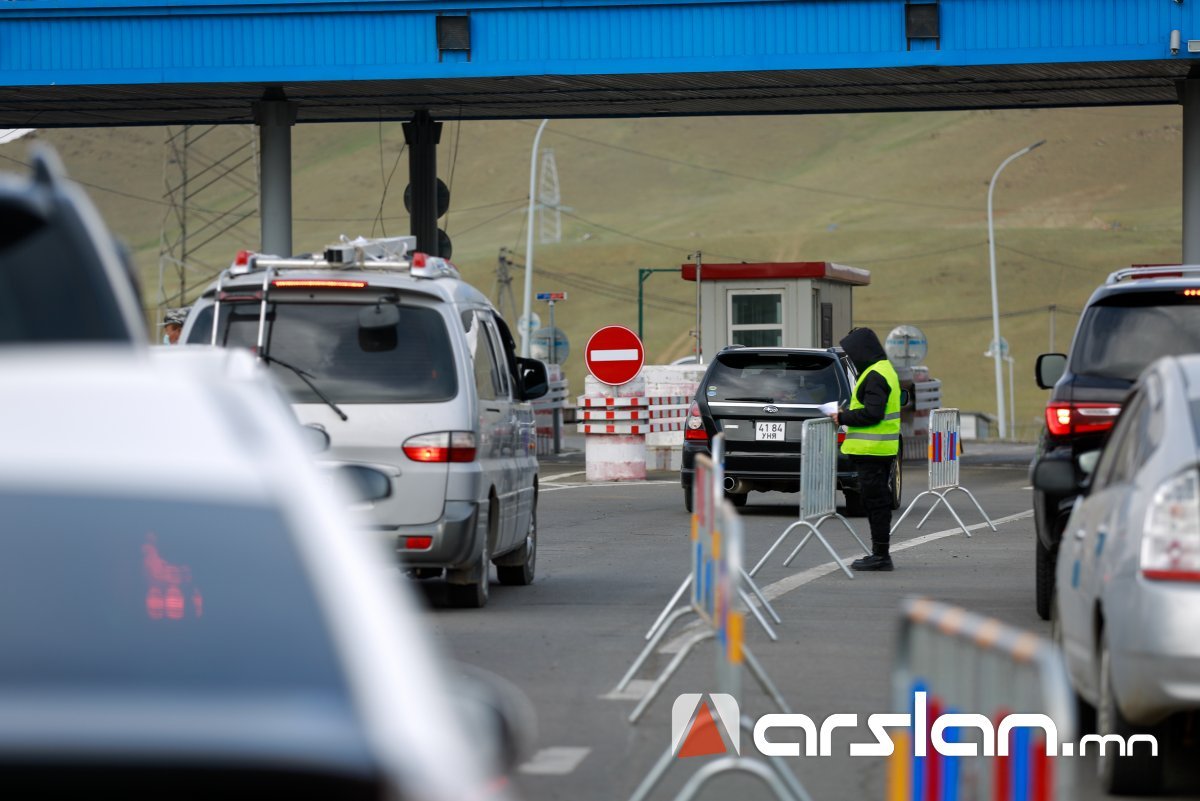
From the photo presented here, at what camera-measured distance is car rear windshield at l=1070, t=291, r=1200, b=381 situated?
1174 centimetres

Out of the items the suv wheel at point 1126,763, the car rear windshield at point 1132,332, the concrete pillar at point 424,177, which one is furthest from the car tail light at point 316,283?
the concrete pillar at point 424,177

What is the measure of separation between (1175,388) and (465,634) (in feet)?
17.0

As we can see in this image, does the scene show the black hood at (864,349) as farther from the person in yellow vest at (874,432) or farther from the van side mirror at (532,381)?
the van side mirror at (532,381)

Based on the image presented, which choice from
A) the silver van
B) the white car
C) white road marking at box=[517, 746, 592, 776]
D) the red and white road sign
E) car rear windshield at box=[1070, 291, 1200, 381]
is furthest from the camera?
the red and white road sign

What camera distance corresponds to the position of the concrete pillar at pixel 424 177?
34875 millimetres

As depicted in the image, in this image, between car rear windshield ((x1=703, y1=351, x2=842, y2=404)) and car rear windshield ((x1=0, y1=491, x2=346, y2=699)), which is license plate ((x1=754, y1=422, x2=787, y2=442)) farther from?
car rear windshield ((x1=0, y1=491, x2=346, y2=699))

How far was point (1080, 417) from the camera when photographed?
38.3 feet

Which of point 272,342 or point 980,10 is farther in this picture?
point 980,10

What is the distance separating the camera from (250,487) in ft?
10.3

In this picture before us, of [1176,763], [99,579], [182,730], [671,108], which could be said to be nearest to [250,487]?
[99,579]

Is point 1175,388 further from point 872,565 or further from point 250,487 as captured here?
point 872,565

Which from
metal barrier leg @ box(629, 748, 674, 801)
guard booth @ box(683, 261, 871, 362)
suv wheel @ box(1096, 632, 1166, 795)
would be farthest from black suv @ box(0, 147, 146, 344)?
guard booth @ box(683, 261, 871, 362)

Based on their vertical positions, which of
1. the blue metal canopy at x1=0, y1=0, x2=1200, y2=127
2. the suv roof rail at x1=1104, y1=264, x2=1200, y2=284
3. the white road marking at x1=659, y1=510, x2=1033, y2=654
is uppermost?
the blue metal canopy at x1=0, y1=0, x2=1200, y2=127

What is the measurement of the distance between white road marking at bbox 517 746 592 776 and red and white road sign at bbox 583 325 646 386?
20.9 meters
